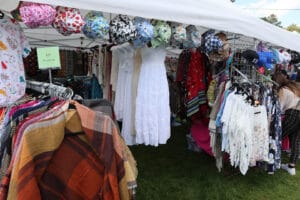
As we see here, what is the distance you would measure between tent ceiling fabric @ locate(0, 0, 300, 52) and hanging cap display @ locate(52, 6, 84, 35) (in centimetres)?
27

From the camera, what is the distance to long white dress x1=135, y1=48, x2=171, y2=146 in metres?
2.35

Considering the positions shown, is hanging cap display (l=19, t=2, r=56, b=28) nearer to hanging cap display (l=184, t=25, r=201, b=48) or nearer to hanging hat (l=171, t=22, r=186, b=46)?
hanging hat (l=171, t=22, r=186, b=46)

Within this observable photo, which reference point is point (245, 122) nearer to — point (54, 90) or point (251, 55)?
point (251, 55)

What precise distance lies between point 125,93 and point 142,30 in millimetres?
776

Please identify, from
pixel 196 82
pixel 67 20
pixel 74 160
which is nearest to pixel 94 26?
pixel 67 20

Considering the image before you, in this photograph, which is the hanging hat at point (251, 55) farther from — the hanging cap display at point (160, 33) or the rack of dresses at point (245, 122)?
the hanging cap display at point (160, 33)

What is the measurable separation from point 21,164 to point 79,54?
12.4ft

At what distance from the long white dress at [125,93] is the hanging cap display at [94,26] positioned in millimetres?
646

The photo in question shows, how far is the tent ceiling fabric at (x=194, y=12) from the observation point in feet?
5.02

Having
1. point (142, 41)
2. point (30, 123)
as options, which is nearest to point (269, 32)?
point (142, 41)

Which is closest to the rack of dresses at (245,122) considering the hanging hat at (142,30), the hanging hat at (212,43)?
the hanging hat at (212,43)

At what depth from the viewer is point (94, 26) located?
5.96ft

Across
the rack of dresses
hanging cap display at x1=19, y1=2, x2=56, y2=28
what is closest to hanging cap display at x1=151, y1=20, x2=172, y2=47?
hanging cap display at x1=19, y1=2, x2=56, y2=28

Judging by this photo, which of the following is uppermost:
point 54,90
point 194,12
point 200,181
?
point 194,12
